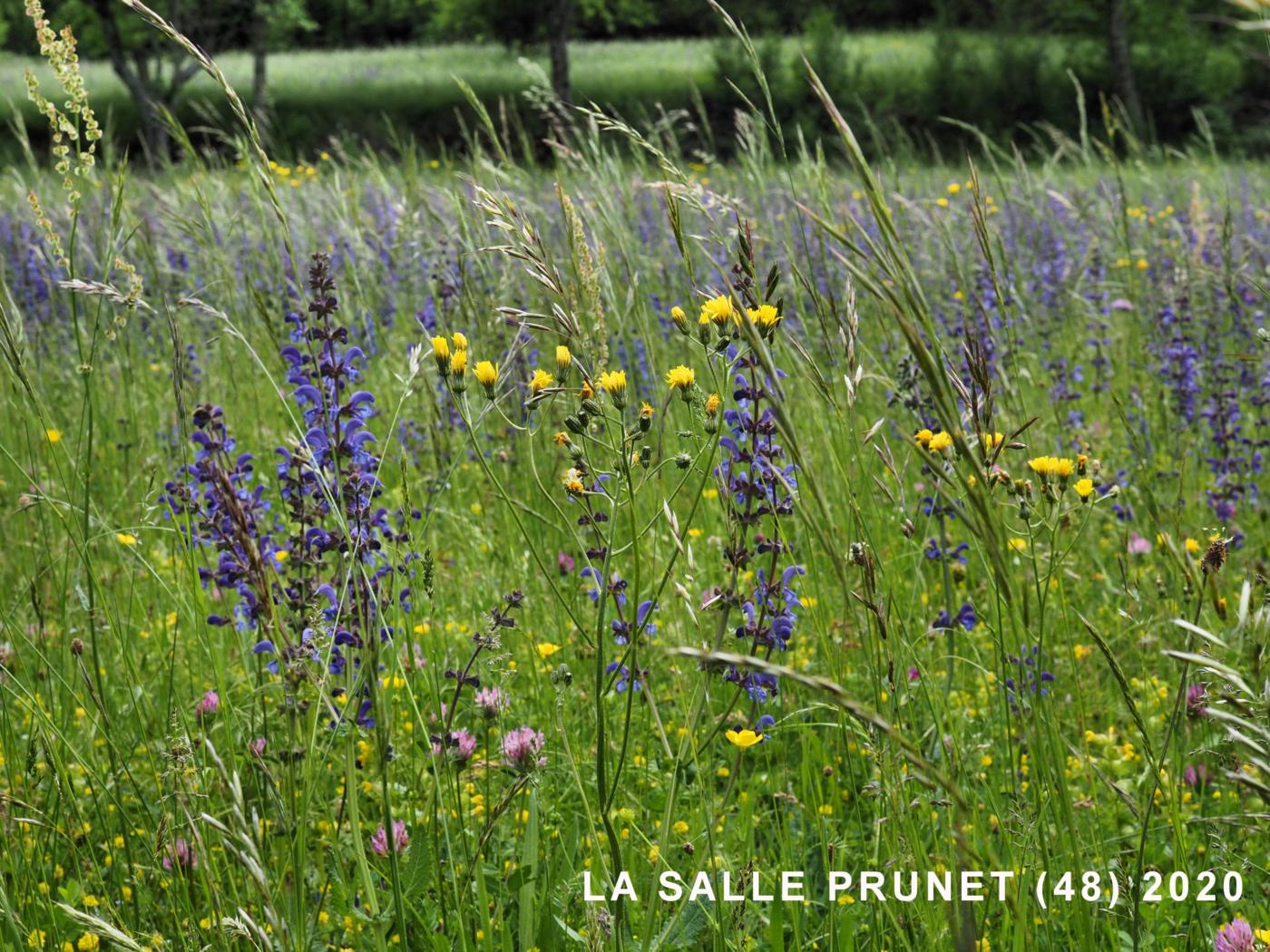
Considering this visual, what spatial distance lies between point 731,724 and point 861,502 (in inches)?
33.6

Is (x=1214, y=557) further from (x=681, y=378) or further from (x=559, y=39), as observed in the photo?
(x=559, y=39)

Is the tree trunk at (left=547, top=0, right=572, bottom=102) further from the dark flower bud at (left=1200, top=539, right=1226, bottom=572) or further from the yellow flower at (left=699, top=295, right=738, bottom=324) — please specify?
the dark flower bud at (left=1200, top=539, right=1226, bottom=572)

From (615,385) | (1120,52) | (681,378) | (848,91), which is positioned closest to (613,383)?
(615,385)

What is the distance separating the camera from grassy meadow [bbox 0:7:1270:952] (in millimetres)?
1266

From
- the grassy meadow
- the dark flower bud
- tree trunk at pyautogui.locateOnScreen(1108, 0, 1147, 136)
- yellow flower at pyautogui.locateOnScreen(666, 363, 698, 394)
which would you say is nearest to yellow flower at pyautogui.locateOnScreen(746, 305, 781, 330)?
the grassy meadow

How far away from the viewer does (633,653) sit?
1176 millimetres

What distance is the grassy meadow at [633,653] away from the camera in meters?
1.27

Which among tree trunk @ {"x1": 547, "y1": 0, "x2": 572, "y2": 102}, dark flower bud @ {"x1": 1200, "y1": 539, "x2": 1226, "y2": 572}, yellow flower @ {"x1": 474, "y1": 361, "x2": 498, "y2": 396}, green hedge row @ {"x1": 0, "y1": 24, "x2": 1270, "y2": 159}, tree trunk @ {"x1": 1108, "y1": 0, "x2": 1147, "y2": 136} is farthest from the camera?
green hedge row @ {"x1": 0, "y1": 24, "x2": 1270, "y2": 159}

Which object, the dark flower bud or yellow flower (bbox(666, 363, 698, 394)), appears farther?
yellow flower (bbox(666, 363, 698, 394))

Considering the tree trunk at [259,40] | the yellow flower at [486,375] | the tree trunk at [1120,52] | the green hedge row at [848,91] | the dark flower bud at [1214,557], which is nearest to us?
the dark flower bud at [1214,557]

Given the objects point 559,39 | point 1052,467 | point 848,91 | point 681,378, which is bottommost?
point 1052,467

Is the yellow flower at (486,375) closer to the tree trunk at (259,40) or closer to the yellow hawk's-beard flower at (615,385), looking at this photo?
the yellow hawk's-beard flower at (615,385)

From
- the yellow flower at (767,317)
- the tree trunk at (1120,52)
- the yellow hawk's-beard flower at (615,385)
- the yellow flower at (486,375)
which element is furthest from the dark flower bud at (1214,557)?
the tree trunk at (1120,52)

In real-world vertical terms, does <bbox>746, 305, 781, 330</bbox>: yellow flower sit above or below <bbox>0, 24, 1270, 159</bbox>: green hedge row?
below
